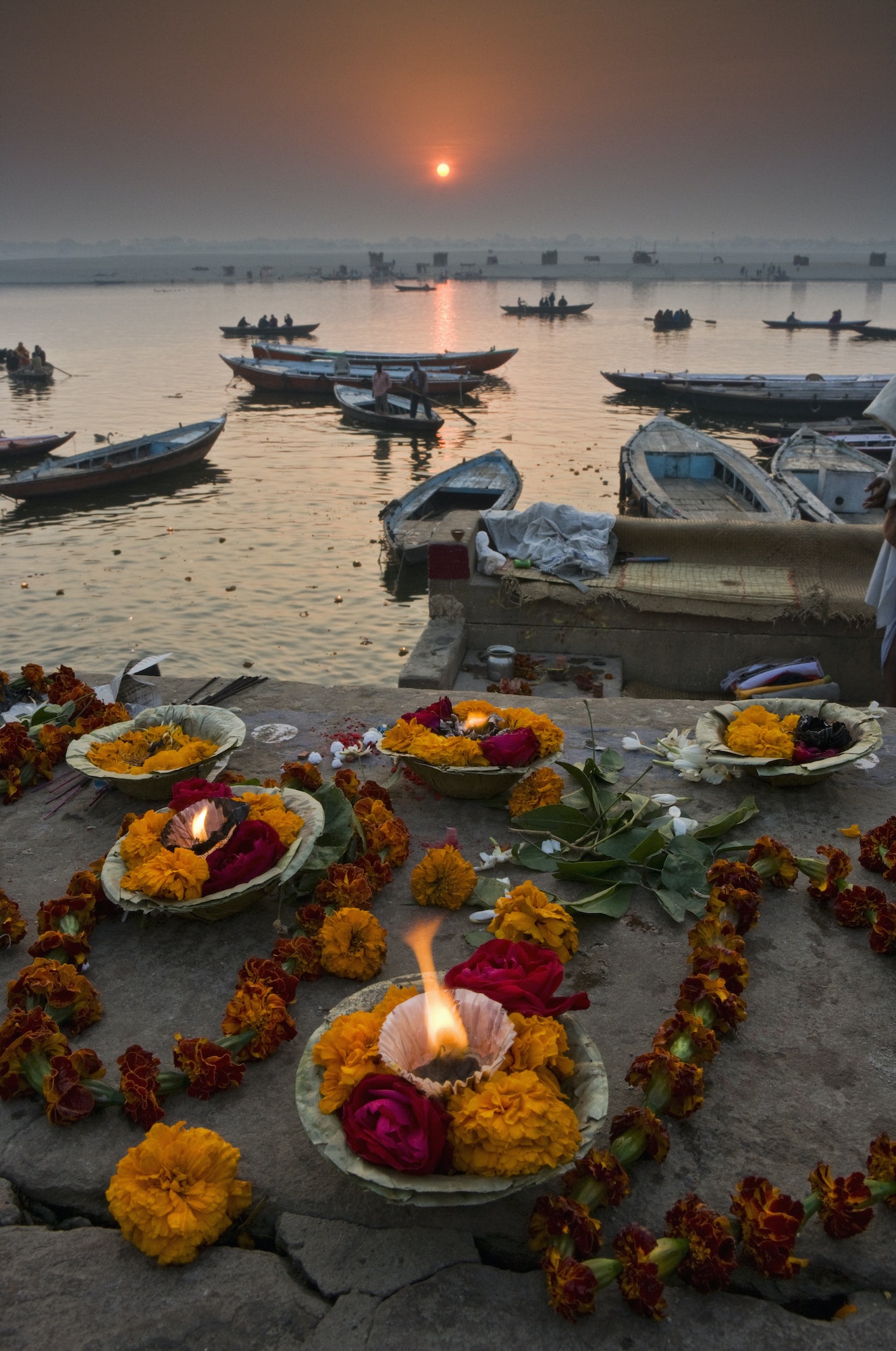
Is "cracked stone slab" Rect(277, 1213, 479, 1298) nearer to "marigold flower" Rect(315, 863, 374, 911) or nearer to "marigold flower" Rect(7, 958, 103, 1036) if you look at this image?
"marigold flower" Rect(7, 958, 103, 1036)

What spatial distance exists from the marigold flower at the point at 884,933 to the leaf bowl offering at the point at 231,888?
206 cm

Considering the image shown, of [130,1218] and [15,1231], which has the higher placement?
[130,1218]

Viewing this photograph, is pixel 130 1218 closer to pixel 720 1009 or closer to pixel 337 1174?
pixel 337 1174

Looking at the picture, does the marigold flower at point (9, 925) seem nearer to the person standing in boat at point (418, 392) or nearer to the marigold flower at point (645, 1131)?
the marigold flower at point (645, 1131)

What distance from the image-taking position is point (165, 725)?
4441 millimetres

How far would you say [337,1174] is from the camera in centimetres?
249

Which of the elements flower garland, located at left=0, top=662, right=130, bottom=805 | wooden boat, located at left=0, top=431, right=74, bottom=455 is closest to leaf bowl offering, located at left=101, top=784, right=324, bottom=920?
flower garland, located at left=0, top=662, right=130, bottom=805

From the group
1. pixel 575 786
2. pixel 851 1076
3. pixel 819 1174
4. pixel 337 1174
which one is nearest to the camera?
pixel 819 1174

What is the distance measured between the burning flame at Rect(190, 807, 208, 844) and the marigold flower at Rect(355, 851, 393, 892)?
0.62 m

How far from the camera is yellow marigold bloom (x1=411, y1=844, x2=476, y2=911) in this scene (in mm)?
3537

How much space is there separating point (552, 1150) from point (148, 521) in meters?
18.2

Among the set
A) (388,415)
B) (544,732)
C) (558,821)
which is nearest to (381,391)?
(388,415)

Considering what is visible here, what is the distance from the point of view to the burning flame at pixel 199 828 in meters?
3.41

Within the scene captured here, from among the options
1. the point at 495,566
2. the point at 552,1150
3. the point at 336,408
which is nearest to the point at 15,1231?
the point at 552,1150
